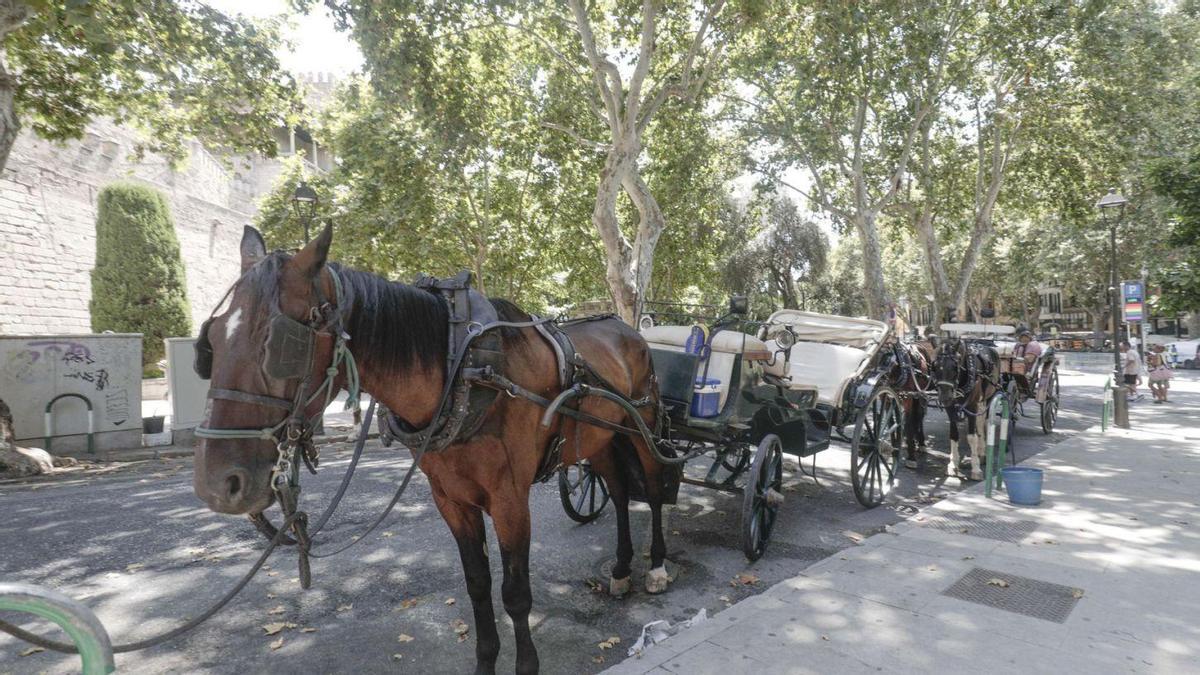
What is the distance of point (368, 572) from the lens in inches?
203

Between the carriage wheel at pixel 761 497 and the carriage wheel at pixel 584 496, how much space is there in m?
1.44

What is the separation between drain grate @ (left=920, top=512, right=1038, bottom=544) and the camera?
5789 millimetres

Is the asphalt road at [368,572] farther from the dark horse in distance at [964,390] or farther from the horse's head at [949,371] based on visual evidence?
the horse's head at [949,371]

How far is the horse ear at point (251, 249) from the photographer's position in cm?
255

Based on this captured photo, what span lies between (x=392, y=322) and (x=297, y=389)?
2.01 feet

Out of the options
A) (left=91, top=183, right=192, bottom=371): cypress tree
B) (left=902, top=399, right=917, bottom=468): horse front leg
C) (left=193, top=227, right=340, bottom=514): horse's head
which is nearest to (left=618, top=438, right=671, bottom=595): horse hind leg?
(left=193, top=227, right=340, bottom=514): horse's head

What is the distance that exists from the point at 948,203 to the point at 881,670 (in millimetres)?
22968

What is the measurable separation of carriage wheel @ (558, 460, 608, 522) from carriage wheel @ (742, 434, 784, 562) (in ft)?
4.73

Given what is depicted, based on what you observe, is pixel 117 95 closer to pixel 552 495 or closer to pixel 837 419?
pixel 552 495

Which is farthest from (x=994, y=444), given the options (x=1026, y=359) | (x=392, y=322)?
(x=392, y=322)

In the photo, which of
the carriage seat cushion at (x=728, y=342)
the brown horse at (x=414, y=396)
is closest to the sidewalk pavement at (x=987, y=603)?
the brown horse at (x=414, y=396)

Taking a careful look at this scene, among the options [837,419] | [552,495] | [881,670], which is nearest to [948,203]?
[837,419]

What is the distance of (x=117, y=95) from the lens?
12.2 m

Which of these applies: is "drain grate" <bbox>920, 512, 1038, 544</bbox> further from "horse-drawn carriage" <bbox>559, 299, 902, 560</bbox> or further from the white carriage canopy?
the white carriage canopy
